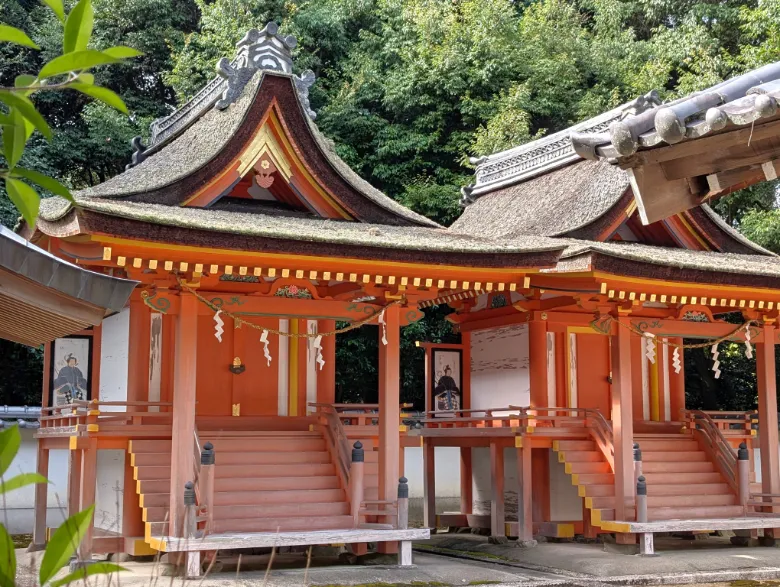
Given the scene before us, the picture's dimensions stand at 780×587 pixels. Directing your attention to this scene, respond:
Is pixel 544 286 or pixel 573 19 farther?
pixel 573 19

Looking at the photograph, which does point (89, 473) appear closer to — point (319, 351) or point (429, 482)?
point (319, 351)

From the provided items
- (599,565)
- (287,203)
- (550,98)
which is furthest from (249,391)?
(550,98)

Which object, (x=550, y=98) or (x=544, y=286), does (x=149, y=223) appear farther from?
(x=550, y=98)

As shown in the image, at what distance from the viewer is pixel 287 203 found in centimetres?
1480

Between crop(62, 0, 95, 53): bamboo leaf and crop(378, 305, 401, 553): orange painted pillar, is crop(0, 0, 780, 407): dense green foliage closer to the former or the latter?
crop(378, 305, 401, 553): orange painted pillar

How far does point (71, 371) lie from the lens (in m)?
14.1

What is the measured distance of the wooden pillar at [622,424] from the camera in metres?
13.9

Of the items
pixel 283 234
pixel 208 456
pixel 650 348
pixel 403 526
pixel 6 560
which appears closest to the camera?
pixel 6 560

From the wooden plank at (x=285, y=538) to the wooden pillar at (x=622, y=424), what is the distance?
3.24m

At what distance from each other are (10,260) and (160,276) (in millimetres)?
7733

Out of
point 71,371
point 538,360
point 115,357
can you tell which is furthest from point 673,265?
point 71,371

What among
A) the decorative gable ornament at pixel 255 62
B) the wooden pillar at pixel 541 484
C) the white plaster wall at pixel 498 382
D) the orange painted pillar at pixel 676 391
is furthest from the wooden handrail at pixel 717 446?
the decorative gable ornament at pixel 255 62

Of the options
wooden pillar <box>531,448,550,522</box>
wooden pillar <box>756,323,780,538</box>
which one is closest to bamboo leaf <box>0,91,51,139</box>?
wooden pillar <box>531,448,550,522</box>

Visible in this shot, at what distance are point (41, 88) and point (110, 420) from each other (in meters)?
11.6
